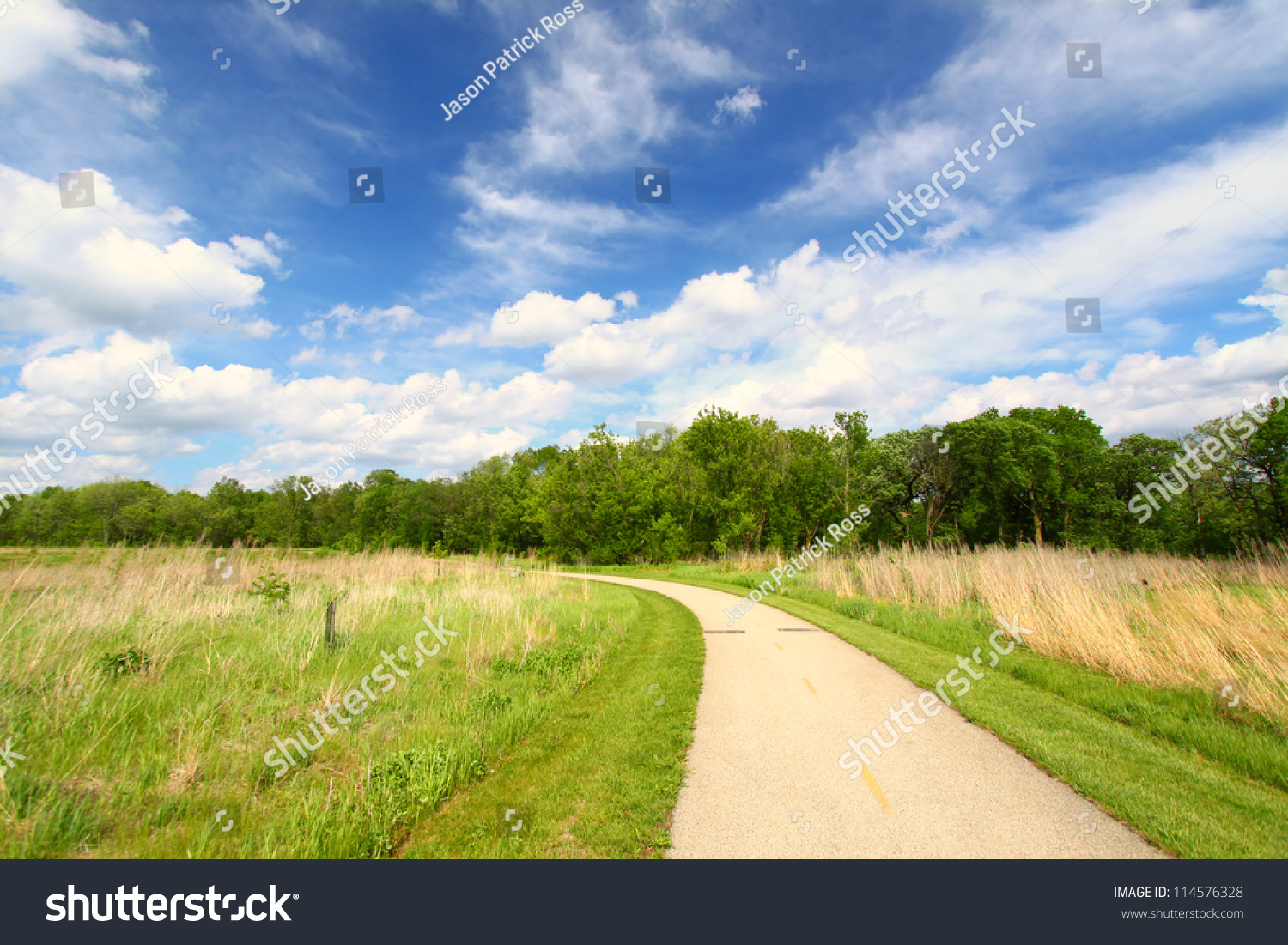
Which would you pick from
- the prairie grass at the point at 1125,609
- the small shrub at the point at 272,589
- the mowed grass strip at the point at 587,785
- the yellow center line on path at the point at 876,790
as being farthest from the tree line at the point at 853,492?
the yellow center line on path at the point at 876,790

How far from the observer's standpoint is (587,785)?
212 inches

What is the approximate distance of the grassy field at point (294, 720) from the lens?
14.7 ft

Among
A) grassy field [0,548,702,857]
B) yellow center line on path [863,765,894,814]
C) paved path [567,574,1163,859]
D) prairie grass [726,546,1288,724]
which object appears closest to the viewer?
paved path [567,574,1163,859]

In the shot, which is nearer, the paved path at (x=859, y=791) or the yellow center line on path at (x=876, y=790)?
the paved path at (x=859, y=791)

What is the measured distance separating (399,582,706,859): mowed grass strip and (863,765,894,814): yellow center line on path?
6.19ft

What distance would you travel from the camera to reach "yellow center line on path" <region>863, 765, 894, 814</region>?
4844 millimetres

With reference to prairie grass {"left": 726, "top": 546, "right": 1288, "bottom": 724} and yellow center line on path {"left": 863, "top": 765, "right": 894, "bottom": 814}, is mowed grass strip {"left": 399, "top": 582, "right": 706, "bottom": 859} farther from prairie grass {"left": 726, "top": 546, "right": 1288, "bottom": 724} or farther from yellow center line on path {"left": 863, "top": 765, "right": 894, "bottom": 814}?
prairie grass {"left": 726, "top": 546, "right": 1288, "bottom": 724}

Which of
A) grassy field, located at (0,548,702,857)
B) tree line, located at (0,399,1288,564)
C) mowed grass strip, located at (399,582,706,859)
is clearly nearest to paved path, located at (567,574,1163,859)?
mowed grass strip, located at (399,582,706,859)

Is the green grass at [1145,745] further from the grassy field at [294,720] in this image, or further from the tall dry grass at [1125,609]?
the grassy field at [294,720]

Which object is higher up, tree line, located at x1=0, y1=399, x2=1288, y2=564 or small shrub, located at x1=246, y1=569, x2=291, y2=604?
tree line, located at x1=0, y1=399, x2=1288, y2=564

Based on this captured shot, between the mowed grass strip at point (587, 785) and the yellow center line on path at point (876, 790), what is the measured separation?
74.3 inches

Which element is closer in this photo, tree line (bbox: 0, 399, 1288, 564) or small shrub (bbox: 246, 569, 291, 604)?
small shrub (bbox: 246, 569, 291, 604)
